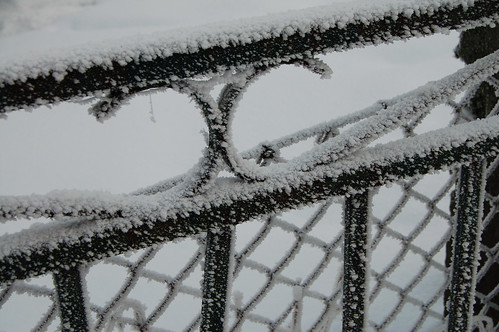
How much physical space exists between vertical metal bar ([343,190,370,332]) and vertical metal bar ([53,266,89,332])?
0.40 meters

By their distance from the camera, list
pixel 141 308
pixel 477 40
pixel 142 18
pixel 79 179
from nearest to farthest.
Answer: pixel 141 308 < pixel 477 40 < pixel 79 179 < pixel 142 18

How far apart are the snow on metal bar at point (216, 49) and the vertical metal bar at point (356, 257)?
252 mm

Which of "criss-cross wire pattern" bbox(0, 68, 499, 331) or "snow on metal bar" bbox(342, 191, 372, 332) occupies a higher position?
"criss-cross wire pattern" bbox(0, 68, 499, 331)

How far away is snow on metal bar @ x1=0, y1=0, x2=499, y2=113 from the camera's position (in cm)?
46

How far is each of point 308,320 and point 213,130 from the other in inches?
82.4

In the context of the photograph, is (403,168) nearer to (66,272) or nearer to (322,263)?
(66,272)

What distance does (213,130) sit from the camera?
1.79 feet

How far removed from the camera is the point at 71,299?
1.88 ft

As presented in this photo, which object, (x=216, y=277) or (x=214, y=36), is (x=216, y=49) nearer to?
(x=214, y=36)

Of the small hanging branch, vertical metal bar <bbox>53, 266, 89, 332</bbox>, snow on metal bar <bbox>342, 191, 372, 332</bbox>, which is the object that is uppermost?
the small hanging branch

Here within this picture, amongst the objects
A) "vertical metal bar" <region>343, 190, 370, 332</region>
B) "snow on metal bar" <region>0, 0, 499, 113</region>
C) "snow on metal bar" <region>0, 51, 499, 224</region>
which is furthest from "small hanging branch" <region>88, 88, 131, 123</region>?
"vertical metal bar" <region>343, 190, 370, 332</region>

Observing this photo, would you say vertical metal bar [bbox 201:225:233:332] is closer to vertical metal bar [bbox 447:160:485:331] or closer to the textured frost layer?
the textured frost layer

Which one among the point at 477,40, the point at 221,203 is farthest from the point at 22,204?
the point at 477,40

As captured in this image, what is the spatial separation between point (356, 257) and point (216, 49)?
0.40 meters
